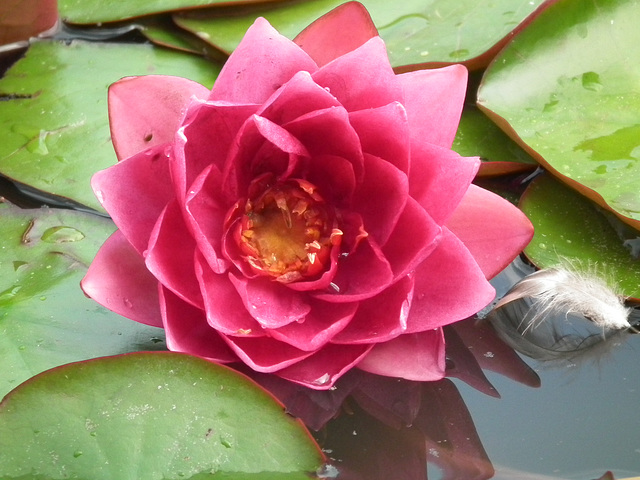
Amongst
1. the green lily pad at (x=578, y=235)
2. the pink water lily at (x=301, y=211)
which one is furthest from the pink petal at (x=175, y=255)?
the green lily pad at (x=578, y=235)

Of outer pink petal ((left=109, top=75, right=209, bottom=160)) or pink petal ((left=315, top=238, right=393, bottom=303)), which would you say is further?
outer pink petal ((left=109, top=75, right=209, bottom=160))

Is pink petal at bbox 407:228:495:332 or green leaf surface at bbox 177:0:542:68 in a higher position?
green leaf surface at bbox 177:0:542:68

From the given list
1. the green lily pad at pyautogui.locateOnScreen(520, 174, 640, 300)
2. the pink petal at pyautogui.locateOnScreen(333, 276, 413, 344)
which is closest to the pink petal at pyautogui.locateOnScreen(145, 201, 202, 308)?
the pink petal at pyautogui.locateOnScreen(333, 276, 413, 344)

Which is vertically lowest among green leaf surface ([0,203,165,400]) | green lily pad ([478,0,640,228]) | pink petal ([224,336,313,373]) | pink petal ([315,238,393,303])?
green leaf surface ([0,203,165,400])

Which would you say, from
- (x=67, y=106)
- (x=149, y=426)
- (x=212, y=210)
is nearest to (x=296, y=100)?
(x=212, y=210)

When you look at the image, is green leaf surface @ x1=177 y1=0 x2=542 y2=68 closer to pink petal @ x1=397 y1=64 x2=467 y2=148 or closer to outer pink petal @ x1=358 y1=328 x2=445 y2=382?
pink petal @ x1=397 y1=64 x2=467 y2=148

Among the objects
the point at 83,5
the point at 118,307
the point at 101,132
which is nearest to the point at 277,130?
the point at 118,307

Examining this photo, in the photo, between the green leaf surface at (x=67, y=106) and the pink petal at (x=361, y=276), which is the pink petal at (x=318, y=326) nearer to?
the pink petal at (x=361, y=276)
